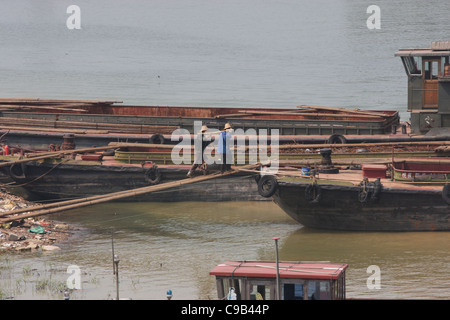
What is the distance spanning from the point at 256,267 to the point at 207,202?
1426cm

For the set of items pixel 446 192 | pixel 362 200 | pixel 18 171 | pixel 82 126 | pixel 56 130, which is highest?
pixel 82 126

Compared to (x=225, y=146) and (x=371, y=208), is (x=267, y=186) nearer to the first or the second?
(x=225, y=146)

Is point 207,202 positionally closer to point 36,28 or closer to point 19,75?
point 19,75

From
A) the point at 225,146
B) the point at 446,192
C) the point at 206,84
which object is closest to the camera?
the point at 225,146

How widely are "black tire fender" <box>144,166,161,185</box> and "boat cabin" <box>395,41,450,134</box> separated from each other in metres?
8.79

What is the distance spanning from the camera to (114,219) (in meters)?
25.5

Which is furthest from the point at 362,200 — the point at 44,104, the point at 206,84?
the point at 206,84

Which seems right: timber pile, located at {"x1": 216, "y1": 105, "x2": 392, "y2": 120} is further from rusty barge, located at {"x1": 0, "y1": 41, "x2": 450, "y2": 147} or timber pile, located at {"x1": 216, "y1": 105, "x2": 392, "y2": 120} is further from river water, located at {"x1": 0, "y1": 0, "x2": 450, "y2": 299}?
river water, located at {"x1": 0, "y1": 0, "x2": 450, "y2": 299}

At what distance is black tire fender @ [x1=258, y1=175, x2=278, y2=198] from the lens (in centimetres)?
2250

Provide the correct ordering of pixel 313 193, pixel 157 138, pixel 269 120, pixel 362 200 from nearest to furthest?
pixel 362 200 < pixel 313 193 < pixel 157 138 < pixel 269 120

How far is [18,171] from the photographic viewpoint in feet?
90.0

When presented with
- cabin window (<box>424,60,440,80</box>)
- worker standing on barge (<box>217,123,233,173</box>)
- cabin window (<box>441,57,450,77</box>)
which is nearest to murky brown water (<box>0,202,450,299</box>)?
worker standing on barge (<box>217,123,233,173</box>)

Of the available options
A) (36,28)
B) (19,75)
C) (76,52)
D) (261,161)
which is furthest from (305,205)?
(36,28)

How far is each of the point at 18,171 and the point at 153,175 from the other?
15.2 feet
